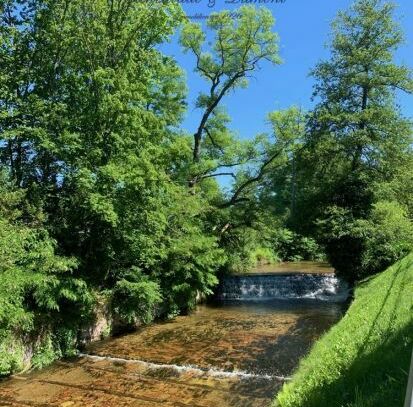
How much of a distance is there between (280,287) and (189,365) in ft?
43.9

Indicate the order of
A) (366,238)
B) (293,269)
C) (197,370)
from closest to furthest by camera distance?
1. (197,370)
2. (366,238)
3. (293,269)

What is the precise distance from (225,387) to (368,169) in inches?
569

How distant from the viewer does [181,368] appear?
34.3 feet

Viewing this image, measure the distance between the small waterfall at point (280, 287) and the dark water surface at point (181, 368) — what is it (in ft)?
22.0

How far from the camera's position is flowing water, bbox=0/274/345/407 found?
8594 millimetres

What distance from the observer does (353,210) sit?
19.8 metres

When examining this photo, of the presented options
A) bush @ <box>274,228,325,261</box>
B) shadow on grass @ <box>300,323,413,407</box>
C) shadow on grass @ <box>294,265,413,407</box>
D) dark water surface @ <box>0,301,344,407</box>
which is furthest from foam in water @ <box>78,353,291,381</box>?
bush @ <box>274,228,325,261</box>

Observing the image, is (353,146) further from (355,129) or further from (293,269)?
(293,269)

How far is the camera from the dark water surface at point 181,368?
8.55 metres

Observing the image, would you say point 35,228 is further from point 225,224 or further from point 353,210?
point 353,210

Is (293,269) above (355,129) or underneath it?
underneath

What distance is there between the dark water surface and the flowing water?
0.02m

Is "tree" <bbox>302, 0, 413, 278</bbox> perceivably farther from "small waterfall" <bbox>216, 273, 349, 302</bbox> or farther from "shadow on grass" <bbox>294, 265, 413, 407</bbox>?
"shadow on grass" <bbox>294, 265, 413, 407</bbox>

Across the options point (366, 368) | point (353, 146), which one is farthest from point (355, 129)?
point (366, 368)
